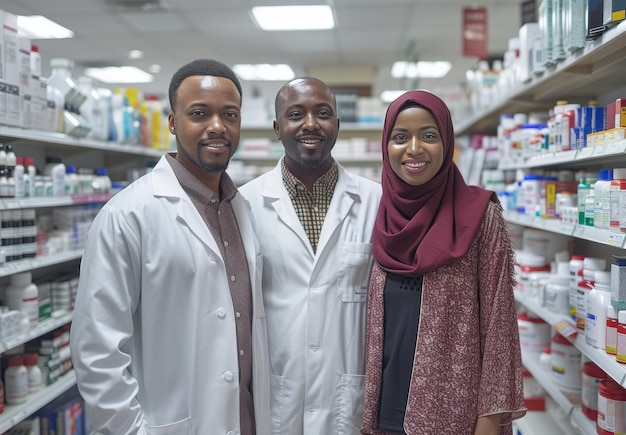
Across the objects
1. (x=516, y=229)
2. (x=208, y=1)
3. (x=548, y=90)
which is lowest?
(x=516, y=229)

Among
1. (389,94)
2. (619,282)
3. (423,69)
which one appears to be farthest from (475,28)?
(389,94)

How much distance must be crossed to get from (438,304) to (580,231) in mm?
714

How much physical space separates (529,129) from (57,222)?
2.80 metres

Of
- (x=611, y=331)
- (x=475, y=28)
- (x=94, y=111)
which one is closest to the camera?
(x=611, y=331)

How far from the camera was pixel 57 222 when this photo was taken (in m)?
3.34

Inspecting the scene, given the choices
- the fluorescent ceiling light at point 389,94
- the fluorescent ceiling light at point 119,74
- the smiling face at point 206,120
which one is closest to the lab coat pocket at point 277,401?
the smiling face at point 206,120

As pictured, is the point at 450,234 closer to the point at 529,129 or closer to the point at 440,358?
the point at 440,358

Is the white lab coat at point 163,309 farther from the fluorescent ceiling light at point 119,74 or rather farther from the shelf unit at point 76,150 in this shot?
the fluorescent ceiling light at point 119,74

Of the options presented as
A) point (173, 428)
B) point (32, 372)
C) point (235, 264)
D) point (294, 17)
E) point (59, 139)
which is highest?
point (294, 17)

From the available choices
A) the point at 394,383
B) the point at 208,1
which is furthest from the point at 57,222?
the point at 208,1

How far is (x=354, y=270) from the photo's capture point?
192cm

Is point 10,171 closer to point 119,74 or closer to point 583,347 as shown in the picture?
point 583,347

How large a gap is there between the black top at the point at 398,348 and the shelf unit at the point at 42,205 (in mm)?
1724

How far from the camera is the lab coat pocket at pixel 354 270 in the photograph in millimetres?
1910
